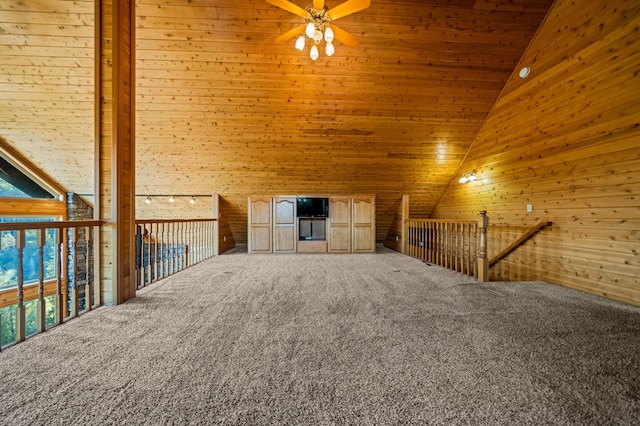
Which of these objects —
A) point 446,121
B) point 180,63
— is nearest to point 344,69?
point 446,121

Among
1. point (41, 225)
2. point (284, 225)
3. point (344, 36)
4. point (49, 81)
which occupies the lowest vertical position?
point (284, 225)

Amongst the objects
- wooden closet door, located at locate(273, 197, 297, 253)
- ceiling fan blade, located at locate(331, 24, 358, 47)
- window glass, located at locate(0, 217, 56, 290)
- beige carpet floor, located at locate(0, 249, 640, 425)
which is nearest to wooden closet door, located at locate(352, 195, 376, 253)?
wooden closet door, located at locate(273, 197, 297, 253)

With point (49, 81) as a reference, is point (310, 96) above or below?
below

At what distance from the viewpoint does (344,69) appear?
12.5ft

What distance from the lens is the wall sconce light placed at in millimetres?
5086

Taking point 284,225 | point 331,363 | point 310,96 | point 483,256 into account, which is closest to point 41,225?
point 331,363

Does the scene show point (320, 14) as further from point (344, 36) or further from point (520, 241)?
point (520, 241)

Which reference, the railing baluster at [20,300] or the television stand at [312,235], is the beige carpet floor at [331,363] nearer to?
the railing baluster at [20,300]

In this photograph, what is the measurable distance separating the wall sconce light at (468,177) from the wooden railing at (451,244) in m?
1.07

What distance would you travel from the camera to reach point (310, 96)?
4148mm

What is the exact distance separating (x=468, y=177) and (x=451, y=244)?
1.88 metres

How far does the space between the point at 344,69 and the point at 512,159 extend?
3.23m

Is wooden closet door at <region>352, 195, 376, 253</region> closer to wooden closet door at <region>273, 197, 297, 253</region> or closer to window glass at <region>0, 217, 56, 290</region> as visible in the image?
wooden closet door at <region>273, 197, 297, 253</region>

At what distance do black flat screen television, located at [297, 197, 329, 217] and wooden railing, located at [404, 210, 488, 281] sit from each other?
2025 mm
